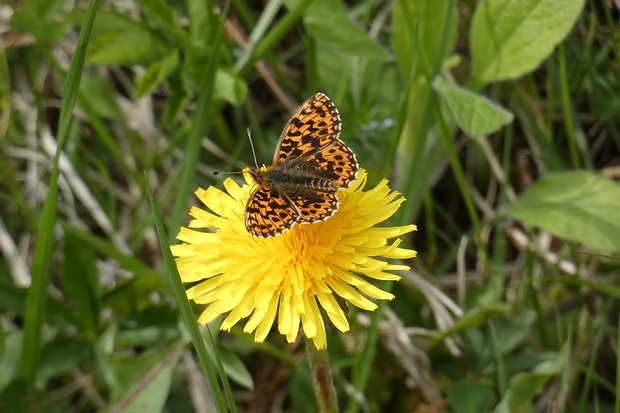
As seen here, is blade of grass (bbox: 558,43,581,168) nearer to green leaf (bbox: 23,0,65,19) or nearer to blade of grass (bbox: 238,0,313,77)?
blade of grass (bbox: 238,0,313,77)

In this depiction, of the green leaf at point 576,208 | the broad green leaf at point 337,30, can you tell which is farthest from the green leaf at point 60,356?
the green leaf at point 576,208

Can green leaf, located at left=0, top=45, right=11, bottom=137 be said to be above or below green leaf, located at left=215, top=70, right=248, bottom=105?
below

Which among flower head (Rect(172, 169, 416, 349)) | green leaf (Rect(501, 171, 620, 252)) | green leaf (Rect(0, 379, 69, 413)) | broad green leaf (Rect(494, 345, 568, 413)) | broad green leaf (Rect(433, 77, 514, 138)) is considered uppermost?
broad green leaf (Rect(433, 77, 514, 138))

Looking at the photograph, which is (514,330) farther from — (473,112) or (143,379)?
(143,379)

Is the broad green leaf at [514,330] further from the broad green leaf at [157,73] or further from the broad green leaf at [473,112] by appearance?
the broad green leaf at [157,73]

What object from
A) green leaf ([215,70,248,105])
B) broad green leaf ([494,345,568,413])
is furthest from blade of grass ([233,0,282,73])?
broad green leaf ([494,345,568,413])
